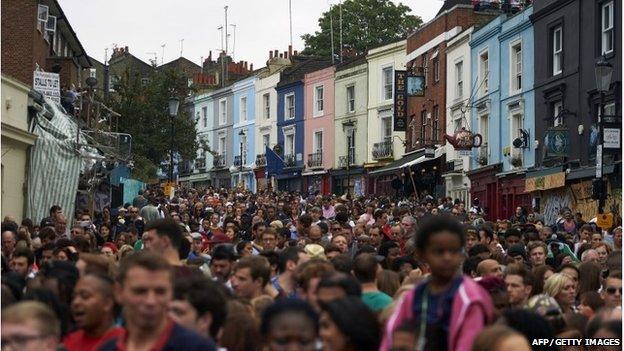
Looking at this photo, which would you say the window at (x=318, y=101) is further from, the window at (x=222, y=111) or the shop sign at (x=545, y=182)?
the shop sign at (x=545, y=182)

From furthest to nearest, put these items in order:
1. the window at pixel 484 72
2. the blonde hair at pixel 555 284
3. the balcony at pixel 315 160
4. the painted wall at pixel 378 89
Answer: the balcony at pixel 315 160 → the painted wall at pixel 378 89 → the window at pixel 484 72 → the blonde hair at pixel 555 284

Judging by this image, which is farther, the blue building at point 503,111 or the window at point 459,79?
the window at point 459,79

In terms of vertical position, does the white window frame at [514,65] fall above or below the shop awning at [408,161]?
above

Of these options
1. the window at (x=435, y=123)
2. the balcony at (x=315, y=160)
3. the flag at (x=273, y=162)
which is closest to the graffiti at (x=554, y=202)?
the window at (x=435, y=123)

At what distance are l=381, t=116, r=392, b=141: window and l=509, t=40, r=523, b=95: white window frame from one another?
14806mm

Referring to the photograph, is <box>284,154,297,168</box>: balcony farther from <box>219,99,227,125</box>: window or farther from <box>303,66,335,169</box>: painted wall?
<box>219,99,227,125</box>: window

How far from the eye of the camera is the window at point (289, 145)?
6644 centimetres

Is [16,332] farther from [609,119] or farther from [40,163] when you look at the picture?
[609,119]

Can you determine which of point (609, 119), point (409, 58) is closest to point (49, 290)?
point (609, 119)

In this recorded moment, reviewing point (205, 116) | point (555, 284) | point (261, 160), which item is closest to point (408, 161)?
point (261, 160)

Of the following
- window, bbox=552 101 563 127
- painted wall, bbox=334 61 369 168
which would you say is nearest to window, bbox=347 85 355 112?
painted wall, bbox=334 61 369 168

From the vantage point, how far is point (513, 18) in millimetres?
40562

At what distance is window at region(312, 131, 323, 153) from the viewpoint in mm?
62844

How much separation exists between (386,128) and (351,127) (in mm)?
3900
